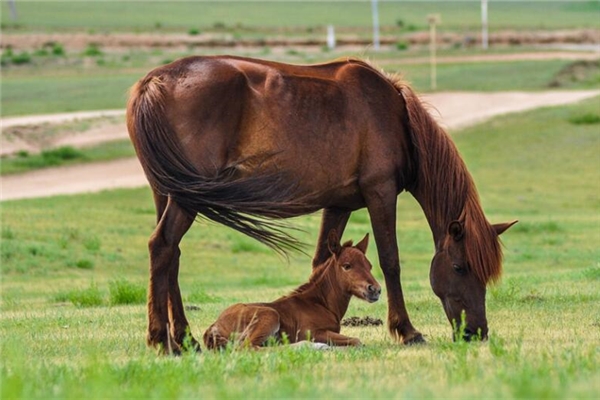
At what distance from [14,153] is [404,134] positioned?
22.4 m

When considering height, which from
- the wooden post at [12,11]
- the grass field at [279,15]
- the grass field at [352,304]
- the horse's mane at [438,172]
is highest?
the horse's mane at [438,172]

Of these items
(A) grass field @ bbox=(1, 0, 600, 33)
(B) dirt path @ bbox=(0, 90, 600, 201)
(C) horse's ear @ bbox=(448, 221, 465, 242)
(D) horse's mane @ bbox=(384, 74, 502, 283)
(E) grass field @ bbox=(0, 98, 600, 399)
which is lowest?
(A) grass field @ bbox=(1, 0, 600, 33)

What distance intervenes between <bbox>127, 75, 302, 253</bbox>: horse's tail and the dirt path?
52.7ft

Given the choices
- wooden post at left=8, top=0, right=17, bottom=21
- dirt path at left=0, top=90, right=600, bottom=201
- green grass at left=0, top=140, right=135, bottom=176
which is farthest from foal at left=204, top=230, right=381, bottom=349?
wooden post at left=8, top=0, right=17, bottom=21

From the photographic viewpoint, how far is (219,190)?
8727 mm

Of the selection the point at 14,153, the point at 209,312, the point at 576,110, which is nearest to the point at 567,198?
the point at 576,110

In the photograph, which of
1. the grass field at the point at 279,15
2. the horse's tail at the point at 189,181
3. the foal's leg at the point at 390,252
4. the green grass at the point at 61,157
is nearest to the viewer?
the horse's tail at the point at 189,181

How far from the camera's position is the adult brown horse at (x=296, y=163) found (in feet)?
28.9

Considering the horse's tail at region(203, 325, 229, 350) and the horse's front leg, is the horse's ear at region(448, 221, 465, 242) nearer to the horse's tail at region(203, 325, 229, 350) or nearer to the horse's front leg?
the horse's tail at region(203, 325, 229, 350)

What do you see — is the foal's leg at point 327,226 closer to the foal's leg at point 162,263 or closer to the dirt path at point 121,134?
the foal's leg at point 162,263

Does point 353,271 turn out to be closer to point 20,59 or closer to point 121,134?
point 121,134

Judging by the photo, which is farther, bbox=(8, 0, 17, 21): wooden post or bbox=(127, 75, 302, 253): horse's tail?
bbox=(8, 0, 17, 21): wooden post

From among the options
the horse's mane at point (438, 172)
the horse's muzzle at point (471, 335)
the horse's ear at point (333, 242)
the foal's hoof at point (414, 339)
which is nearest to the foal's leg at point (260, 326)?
the horse's ear at point (333, 242)

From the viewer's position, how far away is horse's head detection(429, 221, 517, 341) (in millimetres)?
9297
